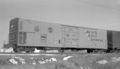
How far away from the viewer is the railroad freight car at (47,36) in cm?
1936

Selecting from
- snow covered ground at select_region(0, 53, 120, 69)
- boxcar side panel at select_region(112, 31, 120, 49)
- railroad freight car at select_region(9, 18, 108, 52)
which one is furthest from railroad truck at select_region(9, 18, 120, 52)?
snow covered ground at select_region(0, 53, 120, 69)

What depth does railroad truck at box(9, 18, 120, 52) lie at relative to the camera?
1939 centimetres

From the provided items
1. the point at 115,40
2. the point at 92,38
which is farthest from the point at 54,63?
the point at 115,40

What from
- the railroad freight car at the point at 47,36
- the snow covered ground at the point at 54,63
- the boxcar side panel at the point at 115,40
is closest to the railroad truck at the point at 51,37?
the railroad freight car at the point at 47,36

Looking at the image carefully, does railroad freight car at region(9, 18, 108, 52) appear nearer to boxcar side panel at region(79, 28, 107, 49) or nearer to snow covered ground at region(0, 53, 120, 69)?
boxcar side panel at region(79, 28, 107, 49)

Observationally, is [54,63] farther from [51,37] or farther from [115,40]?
[115,40]

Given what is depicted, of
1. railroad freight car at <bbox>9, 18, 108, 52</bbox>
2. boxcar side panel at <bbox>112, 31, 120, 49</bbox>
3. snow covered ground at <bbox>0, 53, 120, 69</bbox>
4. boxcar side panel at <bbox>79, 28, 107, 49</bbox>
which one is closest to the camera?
snow covered ground at <bbox>0, 53, 120, 69</bbox>

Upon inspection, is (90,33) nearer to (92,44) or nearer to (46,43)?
(92,44)

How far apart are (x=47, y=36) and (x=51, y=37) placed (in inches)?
24.5

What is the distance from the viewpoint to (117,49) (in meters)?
28.4

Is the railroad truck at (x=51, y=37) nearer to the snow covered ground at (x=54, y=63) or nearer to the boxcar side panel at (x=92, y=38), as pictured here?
the boxcar side panel at (x=92, y=38)

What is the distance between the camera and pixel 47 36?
69.4ft

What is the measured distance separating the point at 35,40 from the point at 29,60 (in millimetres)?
9512

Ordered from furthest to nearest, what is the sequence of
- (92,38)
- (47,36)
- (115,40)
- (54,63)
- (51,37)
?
1. (115,40)
2. (92,38)
3. (51,37)
4. (47,36)
5. (54,63)
